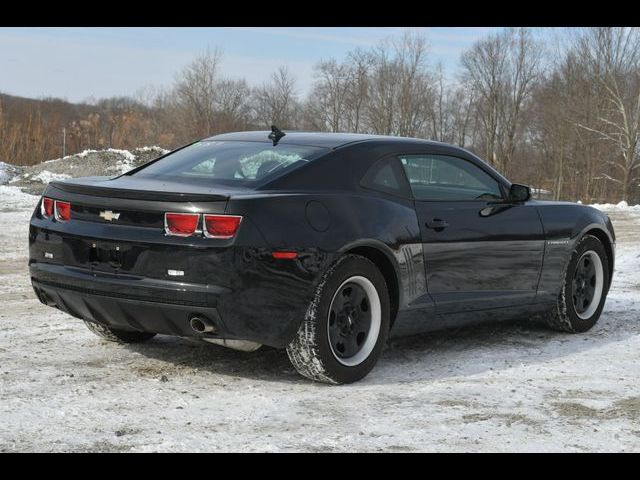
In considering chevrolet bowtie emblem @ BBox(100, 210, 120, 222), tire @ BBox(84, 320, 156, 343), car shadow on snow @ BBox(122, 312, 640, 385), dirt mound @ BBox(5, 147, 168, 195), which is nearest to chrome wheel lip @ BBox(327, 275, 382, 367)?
car shadow on snow @ BBox(122, 312, 640, 385)

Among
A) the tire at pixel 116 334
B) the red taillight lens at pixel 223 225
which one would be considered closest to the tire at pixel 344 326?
the red taillight lens at pixel 223 225

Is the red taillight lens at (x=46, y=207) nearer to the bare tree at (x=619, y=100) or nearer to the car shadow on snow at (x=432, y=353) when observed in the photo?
the car shadow on snow at (x=432, y=353)

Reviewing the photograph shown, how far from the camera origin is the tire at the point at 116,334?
574 centimetres

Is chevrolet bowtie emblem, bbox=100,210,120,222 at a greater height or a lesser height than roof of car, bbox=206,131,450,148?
lesser

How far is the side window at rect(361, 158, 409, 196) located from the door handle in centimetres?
23

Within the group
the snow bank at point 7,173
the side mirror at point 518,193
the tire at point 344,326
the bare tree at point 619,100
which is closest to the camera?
the tire at point 344,326

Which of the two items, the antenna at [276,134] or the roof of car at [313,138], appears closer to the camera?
the roof of car at [313,138]

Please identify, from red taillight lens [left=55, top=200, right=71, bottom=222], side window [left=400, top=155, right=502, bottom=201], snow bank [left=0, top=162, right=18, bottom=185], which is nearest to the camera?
red taillight lens [left=55, top=200, right=71, bottom=222]

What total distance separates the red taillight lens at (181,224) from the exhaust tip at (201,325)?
1.42 ft

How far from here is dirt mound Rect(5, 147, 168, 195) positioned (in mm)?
29938

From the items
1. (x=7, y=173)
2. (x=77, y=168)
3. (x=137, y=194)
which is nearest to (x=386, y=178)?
(x=137, y=194)

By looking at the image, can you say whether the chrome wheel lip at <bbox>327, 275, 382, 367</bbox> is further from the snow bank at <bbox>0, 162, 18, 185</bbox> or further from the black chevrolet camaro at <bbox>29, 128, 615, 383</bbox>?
the snow bank at <bbox>0, 162, 18, 185</bbox>
